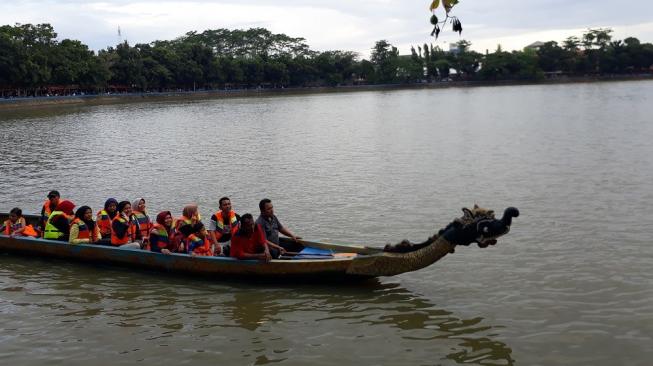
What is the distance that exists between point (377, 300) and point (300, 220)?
5.51 meters

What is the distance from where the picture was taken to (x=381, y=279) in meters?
10.2

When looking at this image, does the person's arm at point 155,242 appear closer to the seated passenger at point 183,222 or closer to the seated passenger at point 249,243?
the seated passenger at point 183,222

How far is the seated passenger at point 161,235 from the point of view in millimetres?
10727

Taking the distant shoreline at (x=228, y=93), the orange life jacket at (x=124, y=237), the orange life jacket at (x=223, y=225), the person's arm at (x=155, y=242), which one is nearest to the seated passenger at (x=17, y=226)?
the orange life jacket at (x=124, y=237)

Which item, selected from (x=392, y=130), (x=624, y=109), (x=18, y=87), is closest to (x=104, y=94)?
(x=18, y=87)

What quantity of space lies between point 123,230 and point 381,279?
15.1 ft

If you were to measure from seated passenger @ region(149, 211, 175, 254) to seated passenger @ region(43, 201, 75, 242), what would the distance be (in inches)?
87.6

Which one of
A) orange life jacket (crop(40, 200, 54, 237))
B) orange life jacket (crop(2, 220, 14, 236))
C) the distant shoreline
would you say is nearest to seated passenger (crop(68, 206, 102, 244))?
orange life jacket (crop(40, 200, 54, 237))

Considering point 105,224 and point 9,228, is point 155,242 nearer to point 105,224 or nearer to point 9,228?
point 105,224

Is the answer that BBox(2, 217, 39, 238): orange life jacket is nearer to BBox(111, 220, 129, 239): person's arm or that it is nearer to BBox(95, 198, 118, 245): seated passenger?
BBox(95, 198, 118, 245): seated passenger

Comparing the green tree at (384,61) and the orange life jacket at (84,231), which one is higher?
the green tree at (384,61)

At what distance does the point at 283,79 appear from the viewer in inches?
4205

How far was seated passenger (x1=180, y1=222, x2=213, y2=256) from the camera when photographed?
10.4m

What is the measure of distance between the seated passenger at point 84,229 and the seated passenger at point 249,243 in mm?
3131
